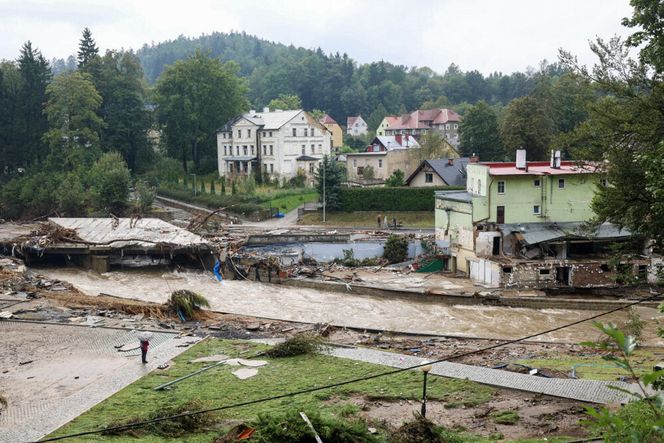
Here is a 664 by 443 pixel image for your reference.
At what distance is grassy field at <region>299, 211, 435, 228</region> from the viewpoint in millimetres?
55812

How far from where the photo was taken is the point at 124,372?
20000 millimetres

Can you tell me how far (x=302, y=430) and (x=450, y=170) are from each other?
47956mm

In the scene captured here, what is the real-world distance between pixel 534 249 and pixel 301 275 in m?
11.9

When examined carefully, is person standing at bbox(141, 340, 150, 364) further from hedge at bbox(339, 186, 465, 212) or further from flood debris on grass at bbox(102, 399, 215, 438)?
hedge at bbox(339, 186, 465, 212)

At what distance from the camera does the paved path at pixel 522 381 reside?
634 inches

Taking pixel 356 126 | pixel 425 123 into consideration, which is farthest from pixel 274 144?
pixel 356 126

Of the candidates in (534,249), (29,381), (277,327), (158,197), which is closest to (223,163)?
(158,197)

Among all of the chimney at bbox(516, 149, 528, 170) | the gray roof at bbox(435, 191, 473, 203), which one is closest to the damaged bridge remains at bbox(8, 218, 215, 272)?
the gray roof at bbox(435, 191, 473, 203)

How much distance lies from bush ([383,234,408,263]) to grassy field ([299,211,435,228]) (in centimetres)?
1265

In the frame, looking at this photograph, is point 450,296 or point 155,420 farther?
point 450,296

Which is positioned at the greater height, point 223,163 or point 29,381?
point 223,163

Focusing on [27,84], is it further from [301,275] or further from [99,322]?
[99,322]

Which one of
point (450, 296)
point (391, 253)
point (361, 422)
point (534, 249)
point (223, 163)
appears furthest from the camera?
point (223, 163)

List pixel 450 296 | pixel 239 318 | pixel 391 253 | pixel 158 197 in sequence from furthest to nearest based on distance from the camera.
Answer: pixel 158 197
pixel 391 253
pixel 450 296
pixel 239 318
